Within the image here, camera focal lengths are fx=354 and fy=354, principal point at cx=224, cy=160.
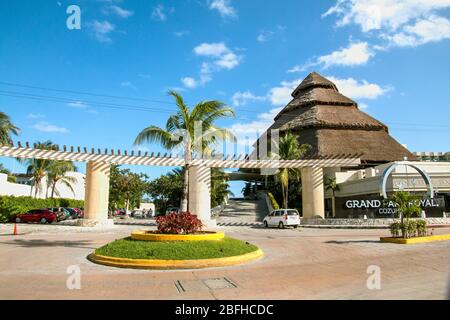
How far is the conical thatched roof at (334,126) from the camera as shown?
47.3 meters

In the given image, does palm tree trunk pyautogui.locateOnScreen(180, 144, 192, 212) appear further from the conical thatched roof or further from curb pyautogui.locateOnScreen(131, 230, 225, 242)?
the conical thatched roof

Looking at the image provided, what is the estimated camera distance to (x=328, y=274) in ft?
29.9

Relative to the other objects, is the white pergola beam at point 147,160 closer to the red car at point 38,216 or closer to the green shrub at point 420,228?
the red car at point 38,216

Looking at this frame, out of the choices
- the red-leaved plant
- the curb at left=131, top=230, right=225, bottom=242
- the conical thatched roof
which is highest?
the conical thatched roof

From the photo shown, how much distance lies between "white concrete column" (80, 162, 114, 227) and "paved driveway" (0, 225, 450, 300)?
11360 millimetres

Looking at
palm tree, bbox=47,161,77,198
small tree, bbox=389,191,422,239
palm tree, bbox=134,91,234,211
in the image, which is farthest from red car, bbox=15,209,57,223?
small tree, bbox=389,191,422,239

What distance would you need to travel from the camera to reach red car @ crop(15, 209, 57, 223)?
107 ft

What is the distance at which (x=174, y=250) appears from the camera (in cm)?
1121

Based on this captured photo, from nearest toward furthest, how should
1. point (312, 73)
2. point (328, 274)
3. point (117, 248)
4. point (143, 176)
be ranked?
point (328, 274), point (117, 248), point (143, 176), point (312, 73)

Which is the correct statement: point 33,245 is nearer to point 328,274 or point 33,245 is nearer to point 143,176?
point 328,274

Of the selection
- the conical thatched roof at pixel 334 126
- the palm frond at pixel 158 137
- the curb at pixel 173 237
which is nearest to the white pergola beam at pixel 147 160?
the palm frond at pixel 158 137
